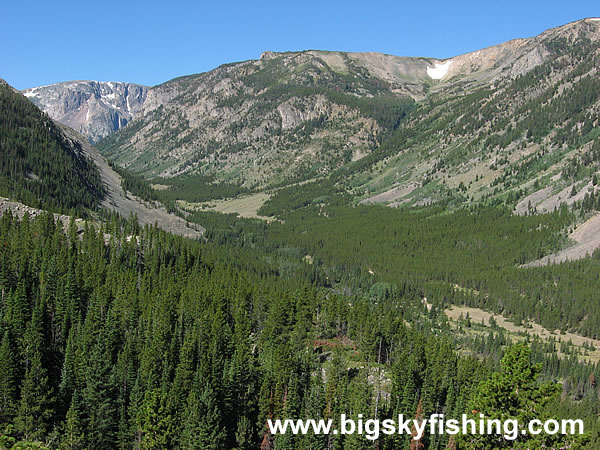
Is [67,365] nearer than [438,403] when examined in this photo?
Yes

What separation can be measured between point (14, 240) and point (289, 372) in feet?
252

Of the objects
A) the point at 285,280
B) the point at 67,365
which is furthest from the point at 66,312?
the point at 285,280

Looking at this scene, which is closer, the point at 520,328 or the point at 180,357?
the point at 180,357

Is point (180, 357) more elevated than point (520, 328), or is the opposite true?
point (180, 357)

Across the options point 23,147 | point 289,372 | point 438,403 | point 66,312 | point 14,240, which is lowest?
point 438,403

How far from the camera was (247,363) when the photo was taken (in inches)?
3376

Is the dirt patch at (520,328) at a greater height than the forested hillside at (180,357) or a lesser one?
lesser

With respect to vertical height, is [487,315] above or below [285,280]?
below

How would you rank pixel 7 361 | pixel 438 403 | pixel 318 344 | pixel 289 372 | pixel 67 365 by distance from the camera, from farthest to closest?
pixel 318 344
pixel 438 403
pixel 289 372
pixel 67 365
pixel 7 361

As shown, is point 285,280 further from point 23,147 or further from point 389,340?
point 23,147

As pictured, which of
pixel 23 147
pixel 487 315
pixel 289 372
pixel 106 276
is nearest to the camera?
pixel 289 372

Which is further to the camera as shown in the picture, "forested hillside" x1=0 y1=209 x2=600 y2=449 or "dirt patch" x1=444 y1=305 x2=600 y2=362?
"dirt patch" x1=444 y1=305 x2=600 y2=362

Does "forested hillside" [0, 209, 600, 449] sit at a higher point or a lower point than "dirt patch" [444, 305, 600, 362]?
higher

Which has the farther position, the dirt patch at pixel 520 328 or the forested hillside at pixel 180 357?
the dirt patch at pixel 520 328
